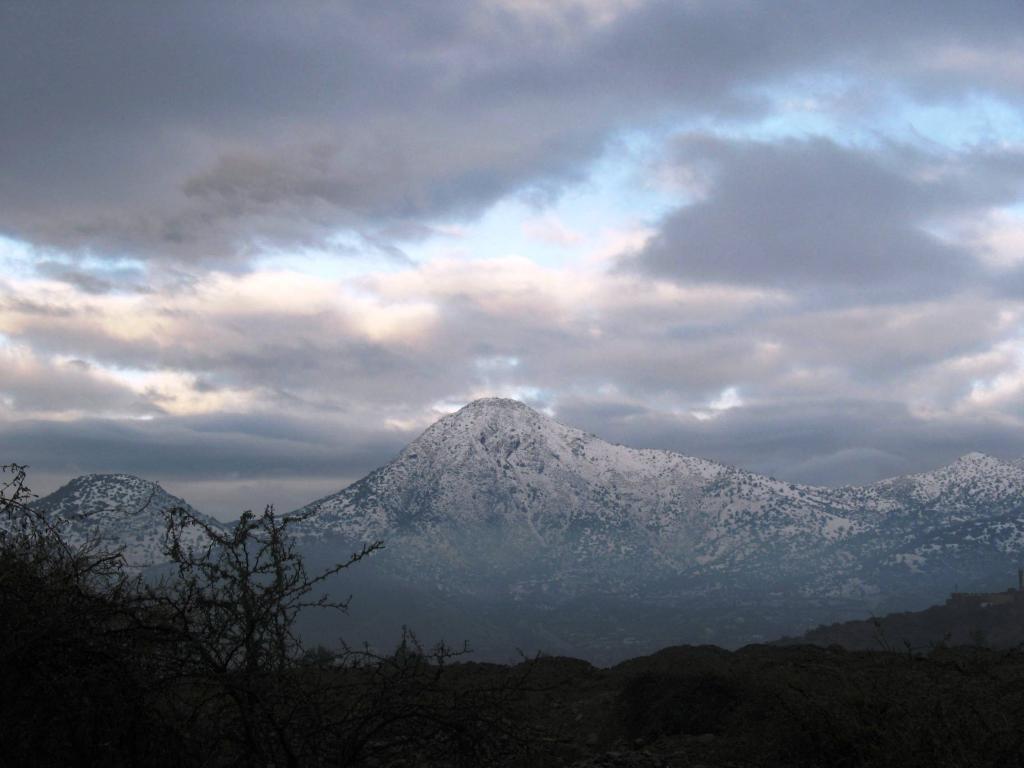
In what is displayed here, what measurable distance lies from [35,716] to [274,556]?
215cm

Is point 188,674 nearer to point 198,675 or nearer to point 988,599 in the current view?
point 198,675

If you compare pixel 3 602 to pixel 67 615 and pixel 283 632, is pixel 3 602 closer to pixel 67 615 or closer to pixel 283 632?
pixel 67 615

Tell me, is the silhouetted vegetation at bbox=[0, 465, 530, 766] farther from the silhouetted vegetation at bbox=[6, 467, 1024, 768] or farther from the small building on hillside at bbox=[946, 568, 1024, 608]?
the small building on hillside at bbox=[946, 568, 1024, 608]

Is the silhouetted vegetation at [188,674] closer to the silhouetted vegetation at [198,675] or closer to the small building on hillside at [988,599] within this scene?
the silhouetted vegetation at [198,675]

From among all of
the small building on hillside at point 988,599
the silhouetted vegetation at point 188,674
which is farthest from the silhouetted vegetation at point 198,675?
the small building on hillside at point 988,599

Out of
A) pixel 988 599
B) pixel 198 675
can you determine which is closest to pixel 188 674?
pixel 198 675

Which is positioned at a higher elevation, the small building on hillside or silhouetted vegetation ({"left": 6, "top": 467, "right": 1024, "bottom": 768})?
silhouetted vegetation ({"left": 6, "top": 467, "right": 1024, "bottom": 768})

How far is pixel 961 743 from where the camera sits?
11430mm

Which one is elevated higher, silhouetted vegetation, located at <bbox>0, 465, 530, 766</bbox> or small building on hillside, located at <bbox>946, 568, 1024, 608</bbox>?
silhouetted vegetation, located at <bbox>0, 465, 530, 766</bbox>

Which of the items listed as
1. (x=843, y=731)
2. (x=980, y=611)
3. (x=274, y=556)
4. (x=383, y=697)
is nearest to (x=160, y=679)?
(x=274, y=556)

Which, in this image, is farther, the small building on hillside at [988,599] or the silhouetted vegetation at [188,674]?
the small building on hillside at [988,599]

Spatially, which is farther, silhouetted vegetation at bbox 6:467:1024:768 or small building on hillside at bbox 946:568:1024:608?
small building on hillside at bbox 946:568:1024:608

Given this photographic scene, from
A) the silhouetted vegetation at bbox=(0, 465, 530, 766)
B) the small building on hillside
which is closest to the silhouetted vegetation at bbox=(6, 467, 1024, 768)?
the silhouetted vegetation at bbox=(0, 465, 530, 766)

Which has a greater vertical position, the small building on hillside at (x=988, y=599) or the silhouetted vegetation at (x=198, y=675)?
the silhouetted vegetation at (x=198, y=675)
